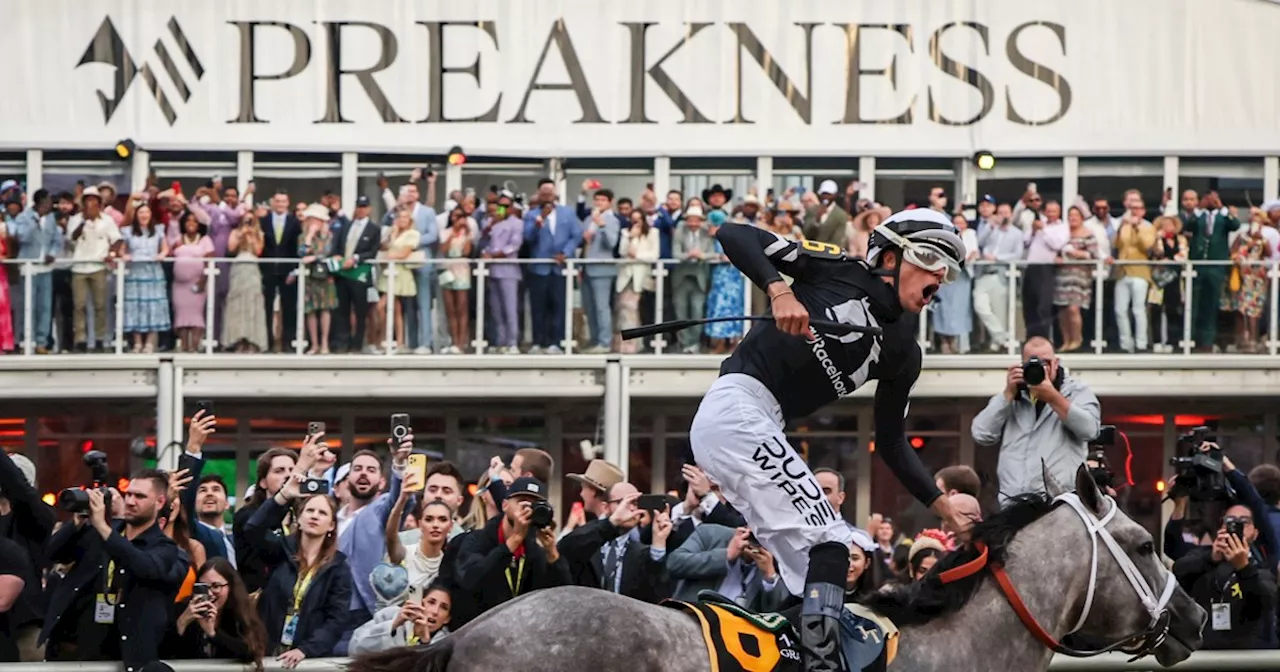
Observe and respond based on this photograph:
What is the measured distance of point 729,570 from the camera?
920 cm

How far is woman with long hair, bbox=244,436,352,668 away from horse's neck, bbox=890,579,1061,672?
2669mm

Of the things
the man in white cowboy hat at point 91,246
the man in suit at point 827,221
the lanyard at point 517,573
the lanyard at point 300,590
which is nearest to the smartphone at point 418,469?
the lanyard at point 300,590

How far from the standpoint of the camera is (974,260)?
18.0m

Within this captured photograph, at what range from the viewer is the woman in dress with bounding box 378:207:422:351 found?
1816 cm

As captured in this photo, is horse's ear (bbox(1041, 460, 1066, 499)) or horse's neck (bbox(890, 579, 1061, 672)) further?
horse's ear (bbox(1041, 460, 1066, 499))

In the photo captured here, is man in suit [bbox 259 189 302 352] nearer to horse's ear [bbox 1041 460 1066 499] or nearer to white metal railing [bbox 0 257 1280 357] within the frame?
white metal railing [bbox 0 257 1280 357]

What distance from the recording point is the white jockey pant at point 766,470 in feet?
21.1

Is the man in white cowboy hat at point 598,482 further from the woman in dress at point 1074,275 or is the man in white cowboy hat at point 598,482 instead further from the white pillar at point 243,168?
the white pillar at point 243,168

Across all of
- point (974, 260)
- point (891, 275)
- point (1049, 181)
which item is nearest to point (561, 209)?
point (974, 260)

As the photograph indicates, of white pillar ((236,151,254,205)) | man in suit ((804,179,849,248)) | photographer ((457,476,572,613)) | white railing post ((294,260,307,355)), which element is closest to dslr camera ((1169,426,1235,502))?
photographer ((457,476,572,613))

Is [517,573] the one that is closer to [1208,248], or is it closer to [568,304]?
[568,304]

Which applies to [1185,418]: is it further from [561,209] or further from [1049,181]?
[561,209]

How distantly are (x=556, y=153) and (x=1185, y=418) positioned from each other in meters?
7.32

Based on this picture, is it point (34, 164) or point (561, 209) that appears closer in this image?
point (561, 209)
